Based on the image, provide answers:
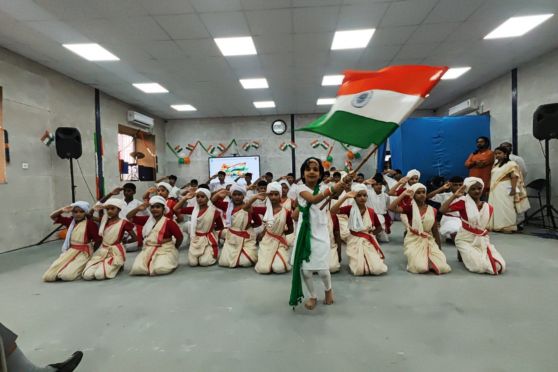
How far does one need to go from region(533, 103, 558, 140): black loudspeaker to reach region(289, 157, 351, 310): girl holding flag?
4.49 metres

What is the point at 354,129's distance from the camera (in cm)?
194

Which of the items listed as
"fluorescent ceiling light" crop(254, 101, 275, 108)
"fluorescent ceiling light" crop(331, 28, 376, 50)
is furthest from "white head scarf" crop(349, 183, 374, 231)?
"fluorescent ceiling light" crop(254, 101, 275, 108)

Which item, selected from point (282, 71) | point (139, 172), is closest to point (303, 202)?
point (282, 71)

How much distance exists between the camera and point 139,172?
27.7 feet

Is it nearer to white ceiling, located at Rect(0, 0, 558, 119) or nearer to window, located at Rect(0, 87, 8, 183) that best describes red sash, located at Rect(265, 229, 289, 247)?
white ceiling, located at Rect(0, 0, 558, 119)

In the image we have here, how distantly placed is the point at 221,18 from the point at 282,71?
2.14 metres

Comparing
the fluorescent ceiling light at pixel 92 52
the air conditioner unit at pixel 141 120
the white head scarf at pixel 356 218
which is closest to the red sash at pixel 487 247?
the white head scarf at pixel 356 218

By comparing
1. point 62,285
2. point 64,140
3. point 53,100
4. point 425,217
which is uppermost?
point 53,100

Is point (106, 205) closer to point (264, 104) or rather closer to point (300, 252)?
point (300, 252)

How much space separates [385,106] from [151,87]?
19.9ft

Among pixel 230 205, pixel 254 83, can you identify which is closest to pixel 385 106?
pixel 230 205

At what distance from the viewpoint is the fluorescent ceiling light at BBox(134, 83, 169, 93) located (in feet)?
20.8

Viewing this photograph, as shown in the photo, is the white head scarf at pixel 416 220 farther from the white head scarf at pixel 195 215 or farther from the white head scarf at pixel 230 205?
the white head scarf at pixel 195 215

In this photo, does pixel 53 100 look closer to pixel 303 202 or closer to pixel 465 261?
pixel 303 202
